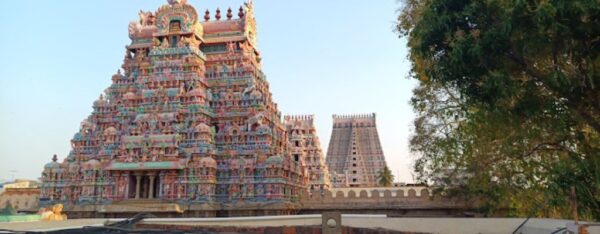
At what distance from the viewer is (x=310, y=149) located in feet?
172

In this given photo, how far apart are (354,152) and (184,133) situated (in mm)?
43074

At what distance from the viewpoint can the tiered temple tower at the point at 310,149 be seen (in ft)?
163

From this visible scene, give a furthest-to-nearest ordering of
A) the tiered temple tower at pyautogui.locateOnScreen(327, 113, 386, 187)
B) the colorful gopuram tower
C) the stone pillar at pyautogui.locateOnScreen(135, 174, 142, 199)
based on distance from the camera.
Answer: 1. the tiered temple tower at pyautogui.locateOnScreen(327, 113, 386, 187)
2. the stone pillar at pyautogui.locateOnScreen(135, 174, 142, 199)
3. the colorful gopuram tower

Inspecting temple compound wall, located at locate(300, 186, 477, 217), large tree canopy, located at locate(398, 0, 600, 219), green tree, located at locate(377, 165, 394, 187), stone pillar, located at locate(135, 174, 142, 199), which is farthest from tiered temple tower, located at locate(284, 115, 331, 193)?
large tree canopy, located at locate(398, 0, 600, 219)

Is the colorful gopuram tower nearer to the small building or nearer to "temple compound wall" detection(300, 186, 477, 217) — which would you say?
"temple compound wall" detection(300, 186, 477, 217)

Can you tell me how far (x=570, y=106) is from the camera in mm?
9906

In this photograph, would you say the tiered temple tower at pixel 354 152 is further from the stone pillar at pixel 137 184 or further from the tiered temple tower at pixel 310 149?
the stone pillar at pixel 137 184

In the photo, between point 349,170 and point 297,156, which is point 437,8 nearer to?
point 297,156

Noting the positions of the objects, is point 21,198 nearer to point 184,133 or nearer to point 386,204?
point 184,133

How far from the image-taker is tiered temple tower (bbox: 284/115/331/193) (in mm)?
49594

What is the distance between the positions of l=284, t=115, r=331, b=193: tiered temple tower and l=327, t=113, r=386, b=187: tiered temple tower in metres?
13.7

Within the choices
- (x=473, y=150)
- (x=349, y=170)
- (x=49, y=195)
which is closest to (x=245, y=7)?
(x=49, y=195)

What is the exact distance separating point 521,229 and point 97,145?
102 ft

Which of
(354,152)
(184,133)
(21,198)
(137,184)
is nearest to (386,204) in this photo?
(184,133)
